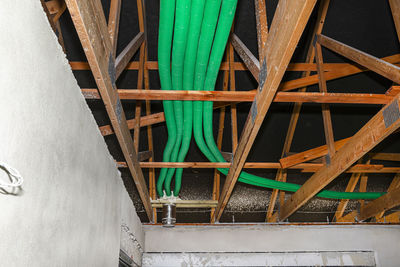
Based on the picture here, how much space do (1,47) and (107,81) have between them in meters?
0.98

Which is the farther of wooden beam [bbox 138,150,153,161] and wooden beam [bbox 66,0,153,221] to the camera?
wooden beam [bbox 138,150,153,161]

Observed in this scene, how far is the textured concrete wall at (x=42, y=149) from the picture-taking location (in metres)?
1.05

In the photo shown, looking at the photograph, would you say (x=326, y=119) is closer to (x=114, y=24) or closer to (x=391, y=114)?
(x=391, y=114)

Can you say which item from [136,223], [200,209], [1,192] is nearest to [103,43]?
[1,192]

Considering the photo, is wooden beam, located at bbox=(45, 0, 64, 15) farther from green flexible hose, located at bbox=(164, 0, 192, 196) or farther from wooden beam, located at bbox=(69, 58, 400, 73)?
green flexible hose, located at bbox=(164, 0, 192, 196)

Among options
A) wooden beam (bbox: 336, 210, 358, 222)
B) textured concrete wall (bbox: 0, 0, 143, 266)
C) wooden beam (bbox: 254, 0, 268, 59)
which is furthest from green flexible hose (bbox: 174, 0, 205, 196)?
wooden beam (bbox: 336, 210, 358, 222)

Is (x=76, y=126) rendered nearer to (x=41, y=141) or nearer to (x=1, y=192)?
(x=41, y=141)

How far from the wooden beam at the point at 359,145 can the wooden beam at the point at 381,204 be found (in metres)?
1.17

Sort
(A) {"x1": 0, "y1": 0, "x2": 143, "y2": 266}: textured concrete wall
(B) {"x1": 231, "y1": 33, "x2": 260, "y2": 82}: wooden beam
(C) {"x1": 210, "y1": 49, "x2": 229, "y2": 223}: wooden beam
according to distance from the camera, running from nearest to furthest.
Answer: (A) {"x1": 0, "y1": 0, "x2": 143, "y2": 266}: textured concrete wall
(B) {"x1": 231, "y1": 33, "x2": 260, "y2": 82}: wooden beam
(C) {"x1": 210, "y1": 49, "x2": 229, "y2": 223}: wooden beam

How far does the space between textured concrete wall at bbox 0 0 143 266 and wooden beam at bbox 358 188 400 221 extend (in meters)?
3.57

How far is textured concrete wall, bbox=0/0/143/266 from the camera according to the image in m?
1.05

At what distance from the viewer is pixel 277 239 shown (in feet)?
17.0

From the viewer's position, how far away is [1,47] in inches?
39.3

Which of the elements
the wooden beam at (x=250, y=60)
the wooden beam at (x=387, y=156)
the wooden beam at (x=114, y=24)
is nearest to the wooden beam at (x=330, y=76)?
the wooden beam at (x=250, y=60)
